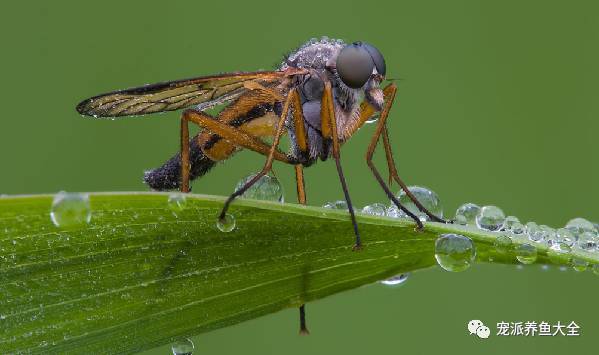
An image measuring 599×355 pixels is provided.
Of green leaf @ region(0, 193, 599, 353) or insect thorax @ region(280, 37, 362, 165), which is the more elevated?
insect thorax @ region(280, 37, 362, 165)

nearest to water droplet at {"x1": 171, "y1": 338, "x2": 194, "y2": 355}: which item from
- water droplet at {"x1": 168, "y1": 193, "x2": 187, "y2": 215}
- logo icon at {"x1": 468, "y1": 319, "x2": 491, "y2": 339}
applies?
water droplet at {"x1": 168, "y1": 193, "x2": 187, "y2": 215}

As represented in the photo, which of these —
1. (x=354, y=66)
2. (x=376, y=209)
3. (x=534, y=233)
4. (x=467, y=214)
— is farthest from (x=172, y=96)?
(x=534, y=233)

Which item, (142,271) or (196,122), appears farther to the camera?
(196,122)

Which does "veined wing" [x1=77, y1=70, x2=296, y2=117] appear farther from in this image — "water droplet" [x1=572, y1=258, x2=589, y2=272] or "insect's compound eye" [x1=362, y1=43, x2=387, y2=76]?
"water droplet" [x1=572, y1=258, x2=589, y2=272]

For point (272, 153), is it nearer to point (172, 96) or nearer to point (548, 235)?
point (172, 96)

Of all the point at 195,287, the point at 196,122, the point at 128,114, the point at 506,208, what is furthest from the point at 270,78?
the point at 506,208

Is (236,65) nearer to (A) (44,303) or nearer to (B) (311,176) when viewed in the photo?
(B) (311,176)

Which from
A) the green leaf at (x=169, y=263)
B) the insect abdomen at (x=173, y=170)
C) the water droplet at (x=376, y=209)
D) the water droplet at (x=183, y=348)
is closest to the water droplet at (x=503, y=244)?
the green leaf at (x=169, y=263)
